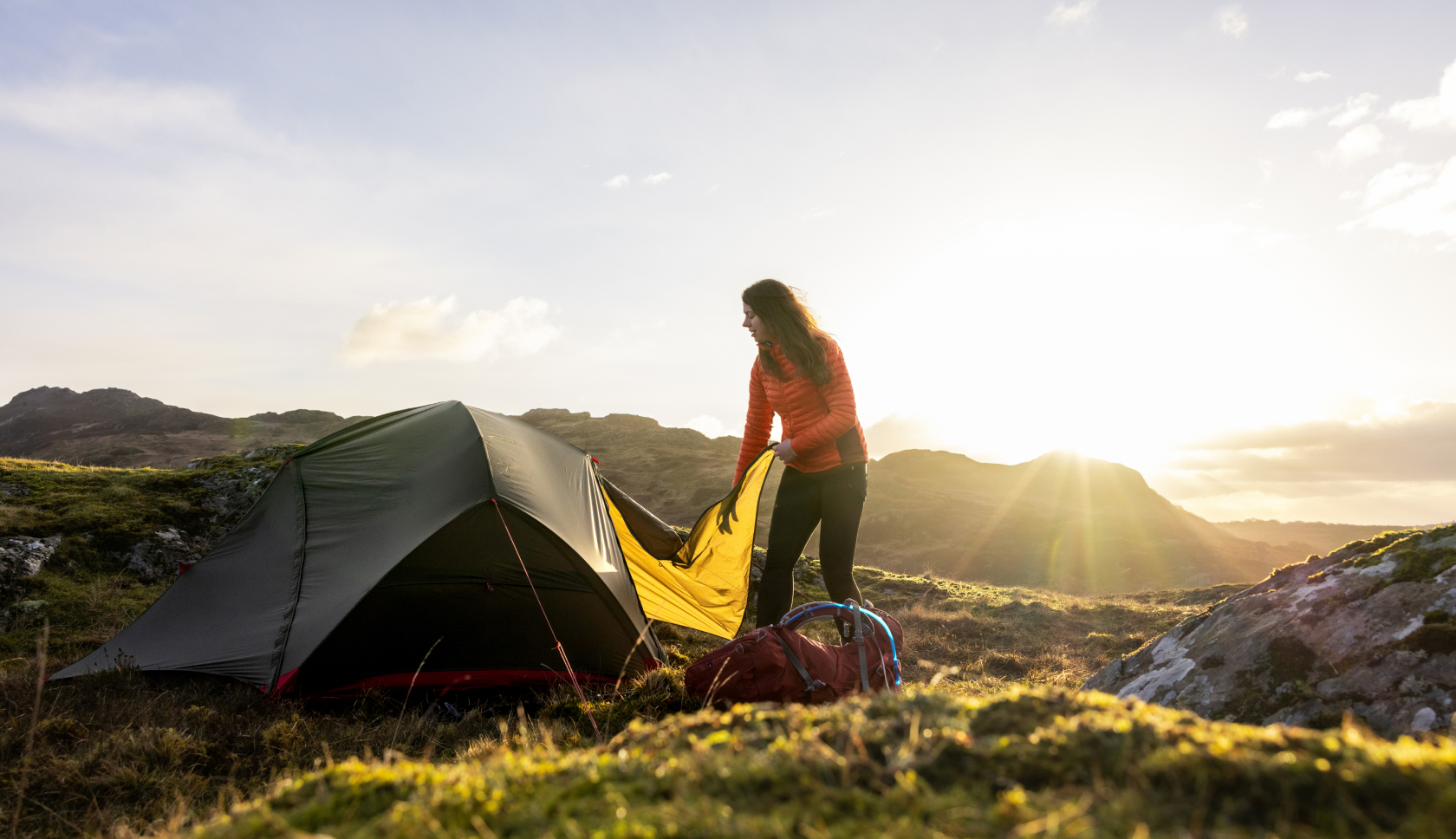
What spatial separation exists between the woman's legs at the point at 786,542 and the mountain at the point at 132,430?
7598 cm

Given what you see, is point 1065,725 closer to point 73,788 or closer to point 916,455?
point 73,788

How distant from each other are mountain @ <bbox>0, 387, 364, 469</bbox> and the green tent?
7259 centimetres

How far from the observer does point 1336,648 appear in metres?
3.95

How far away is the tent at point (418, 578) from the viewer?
18.3 ft

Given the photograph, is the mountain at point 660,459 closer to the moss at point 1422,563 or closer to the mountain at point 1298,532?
the moss at point 1422,563

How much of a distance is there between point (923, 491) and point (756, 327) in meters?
70.2

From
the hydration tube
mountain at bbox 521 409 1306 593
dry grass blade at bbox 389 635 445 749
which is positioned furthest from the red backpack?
mountain at bbox 521 409 1306 593

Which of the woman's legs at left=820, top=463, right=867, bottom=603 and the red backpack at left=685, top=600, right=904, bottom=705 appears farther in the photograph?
the woman's legs at left=820, top=463, right=867, bottom=603

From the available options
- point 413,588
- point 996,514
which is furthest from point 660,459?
→ point 413,588

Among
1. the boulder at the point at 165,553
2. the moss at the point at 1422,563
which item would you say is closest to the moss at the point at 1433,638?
the moss at the point at 1422,563

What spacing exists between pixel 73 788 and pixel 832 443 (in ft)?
16.8

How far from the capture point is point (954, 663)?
8672 millimetres

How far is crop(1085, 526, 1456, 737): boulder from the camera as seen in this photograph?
355 centimetres

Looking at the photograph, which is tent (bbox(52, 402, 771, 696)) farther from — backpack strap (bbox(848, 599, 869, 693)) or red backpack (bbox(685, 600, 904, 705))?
backpack strap (bbox(848, 599, 869, 693))
